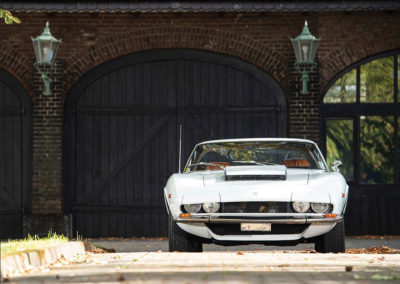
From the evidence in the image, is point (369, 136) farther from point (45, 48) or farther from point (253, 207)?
point (253, 207)

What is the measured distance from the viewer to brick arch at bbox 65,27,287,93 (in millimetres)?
15969

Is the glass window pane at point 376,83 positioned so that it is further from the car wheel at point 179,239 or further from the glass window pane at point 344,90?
the car wheel at point 179,239

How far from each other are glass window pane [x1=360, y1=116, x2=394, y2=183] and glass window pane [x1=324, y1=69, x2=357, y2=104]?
473 millimetres

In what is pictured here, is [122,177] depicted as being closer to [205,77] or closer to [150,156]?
[150,156]

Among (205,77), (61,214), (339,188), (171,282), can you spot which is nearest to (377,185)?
(205,77)

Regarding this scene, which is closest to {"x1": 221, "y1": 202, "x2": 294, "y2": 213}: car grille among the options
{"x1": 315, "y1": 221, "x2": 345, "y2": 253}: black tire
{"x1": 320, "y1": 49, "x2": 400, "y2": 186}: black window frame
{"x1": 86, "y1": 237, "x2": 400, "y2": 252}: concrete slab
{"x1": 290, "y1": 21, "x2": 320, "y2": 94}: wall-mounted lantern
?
{"x1": 315, "y1": 221, "x2": 345, "y2": 253}: black tire

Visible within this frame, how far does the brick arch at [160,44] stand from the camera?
1597cm

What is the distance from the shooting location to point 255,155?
10.3 m

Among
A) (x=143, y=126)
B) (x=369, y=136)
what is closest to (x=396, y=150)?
(x=369, y=136)

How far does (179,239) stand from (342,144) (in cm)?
750

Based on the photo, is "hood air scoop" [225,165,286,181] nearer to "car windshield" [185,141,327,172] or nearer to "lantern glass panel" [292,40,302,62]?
"car windshield" [185,141,327,172]

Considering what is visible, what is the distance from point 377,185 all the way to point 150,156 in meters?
4.37

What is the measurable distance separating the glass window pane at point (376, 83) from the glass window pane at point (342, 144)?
0.62 metres

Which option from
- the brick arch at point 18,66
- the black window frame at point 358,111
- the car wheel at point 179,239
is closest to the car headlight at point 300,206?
the car wheel at point 179,239
